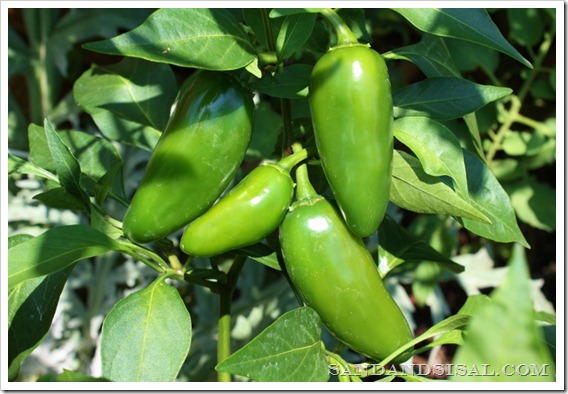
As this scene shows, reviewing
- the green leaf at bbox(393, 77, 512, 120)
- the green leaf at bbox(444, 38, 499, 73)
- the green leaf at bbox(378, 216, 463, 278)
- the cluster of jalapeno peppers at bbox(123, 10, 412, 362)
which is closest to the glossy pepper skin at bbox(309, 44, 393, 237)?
the cluster of jalapeno peppers at bbox(123, 10, 412, 362)

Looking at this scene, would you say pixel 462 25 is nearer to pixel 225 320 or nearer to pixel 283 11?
pixel 283 11

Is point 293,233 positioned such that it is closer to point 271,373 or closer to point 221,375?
point 271,373

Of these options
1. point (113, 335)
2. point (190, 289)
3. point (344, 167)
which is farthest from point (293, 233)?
point (190, 289)

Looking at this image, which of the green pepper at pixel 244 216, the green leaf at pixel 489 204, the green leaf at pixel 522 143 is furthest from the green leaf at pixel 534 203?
the green pepper at pixel 244 216

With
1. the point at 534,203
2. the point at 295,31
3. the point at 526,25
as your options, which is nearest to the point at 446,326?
the point at 295,31

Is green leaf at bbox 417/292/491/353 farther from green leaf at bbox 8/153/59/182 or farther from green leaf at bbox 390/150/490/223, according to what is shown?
green leaf at bbox 8/153/59/182
